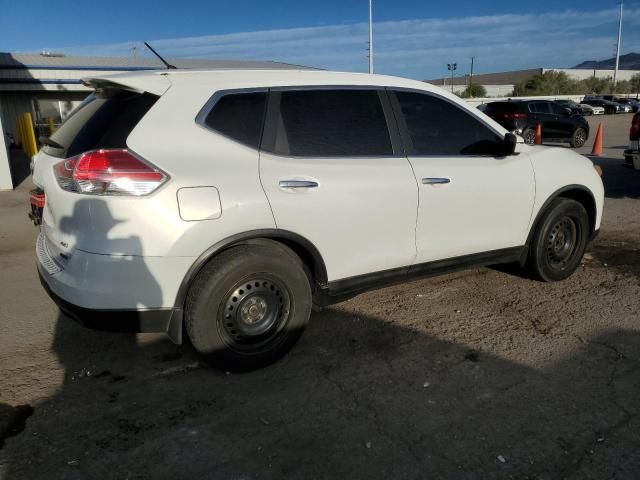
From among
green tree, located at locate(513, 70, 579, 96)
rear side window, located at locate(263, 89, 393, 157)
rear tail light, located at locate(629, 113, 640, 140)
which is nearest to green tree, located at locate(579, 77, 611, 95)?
green tree, located at locate(513, 70, 579, 96)

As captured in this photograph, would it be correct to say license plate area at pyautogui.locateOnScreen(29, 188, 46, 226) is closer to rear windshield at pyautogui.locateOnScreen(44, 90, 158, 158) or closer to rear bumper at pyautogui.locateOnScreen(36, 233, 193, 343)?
rear windshield at pyautogui.locateOnScreen(44, 90, 158, 158)

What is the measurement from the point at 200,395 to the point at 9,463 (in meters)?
0.99

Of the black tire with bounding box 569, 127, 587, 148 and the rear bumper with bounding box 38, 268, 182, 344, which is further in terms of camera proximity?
the black tire with bounding box 569, 127, 587, 148

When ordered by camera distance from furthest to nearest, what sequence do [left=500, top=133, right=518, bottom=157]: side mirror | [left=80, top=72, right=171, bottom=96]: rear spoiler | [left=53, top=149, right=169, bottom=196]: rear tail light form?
[left=500, top=133, right=518, bottom=157]: side mirror < [left=80, top=72, right=171, bottom=96]: rear spoiler < [left=53, top=149, right=169, bottom=196]: rear tail light

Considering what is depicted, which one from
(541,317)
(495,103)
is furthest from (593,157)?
(541,317)

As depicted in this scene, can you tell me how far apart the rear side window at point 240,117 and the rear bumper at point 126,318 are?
1.09 m

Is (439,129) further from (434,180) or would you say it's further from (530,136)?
(530,136)

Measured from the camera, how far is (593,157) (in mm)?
14156

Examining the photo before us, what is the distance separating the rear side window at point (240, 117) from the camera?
10.0ft

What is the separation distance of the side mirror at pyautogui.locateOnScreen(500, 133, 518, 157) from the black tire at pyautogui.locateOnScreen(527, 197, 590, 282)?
0.79 metres

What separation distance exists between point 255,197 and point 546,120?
17599 millimetres

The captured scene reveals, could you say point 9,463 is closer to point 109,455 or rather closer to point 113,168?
point 109,455

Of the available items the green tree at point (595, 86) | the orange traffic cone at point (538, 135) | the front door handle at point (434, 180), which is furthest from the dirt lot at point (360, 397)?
the green tree at point (595, 86)

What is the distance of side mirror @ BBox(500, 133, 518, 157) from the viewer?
3.98 metres
